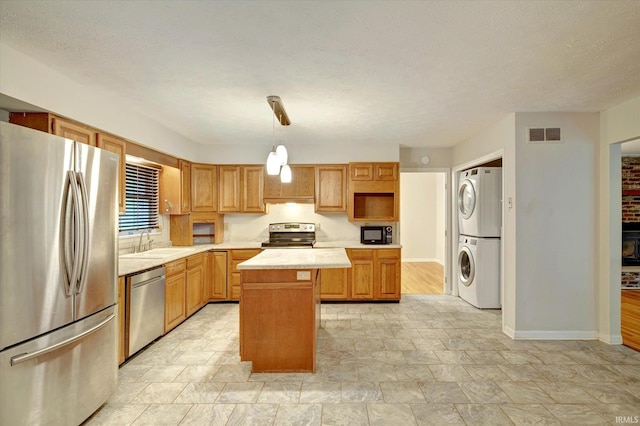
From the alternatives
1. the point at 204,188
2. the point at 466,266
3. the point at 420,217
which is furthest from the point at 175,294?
the point at 420,217

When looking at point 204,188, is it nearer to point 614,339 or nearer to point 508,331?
point 508,331

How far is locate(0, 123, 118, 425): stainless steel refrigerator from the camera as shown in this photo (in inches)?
61.6

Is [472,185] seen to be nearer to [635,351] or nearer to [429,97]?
[429,97]

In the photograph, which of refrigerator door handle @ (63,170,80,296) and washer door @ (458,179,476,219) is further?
washer door @ (458,179,476,219)

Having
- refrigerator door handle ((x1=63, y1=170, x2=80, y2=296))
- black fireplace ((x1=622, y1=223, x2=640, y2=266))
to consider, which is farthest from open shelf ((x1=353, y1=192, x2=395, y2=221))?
black fireplace ((x1=622, y1=223, x2=640, y2=266))

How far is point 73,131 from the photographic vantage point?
2.55 meters

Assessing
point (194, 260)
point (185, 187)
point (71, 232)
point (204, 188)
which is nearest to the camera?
point (71, 232)

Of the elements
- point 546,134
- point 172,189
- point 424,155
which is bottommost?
point 172,189

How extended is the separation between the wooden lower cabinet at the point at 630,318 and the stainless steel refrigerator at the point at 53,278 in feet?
15.8

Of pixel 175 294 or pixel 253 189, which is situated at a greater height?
pixel 253 189

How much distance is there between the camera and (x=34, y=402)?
1.65 metres

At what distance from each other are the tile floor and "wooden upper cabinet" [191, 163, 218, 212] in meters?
1.89

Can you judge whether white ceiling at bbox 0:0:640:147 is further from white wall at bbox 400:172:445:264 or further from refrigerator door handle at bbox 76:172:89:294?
white wall at bbox 400:172:445:264

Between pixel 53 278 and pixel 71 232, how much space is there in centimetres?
27
